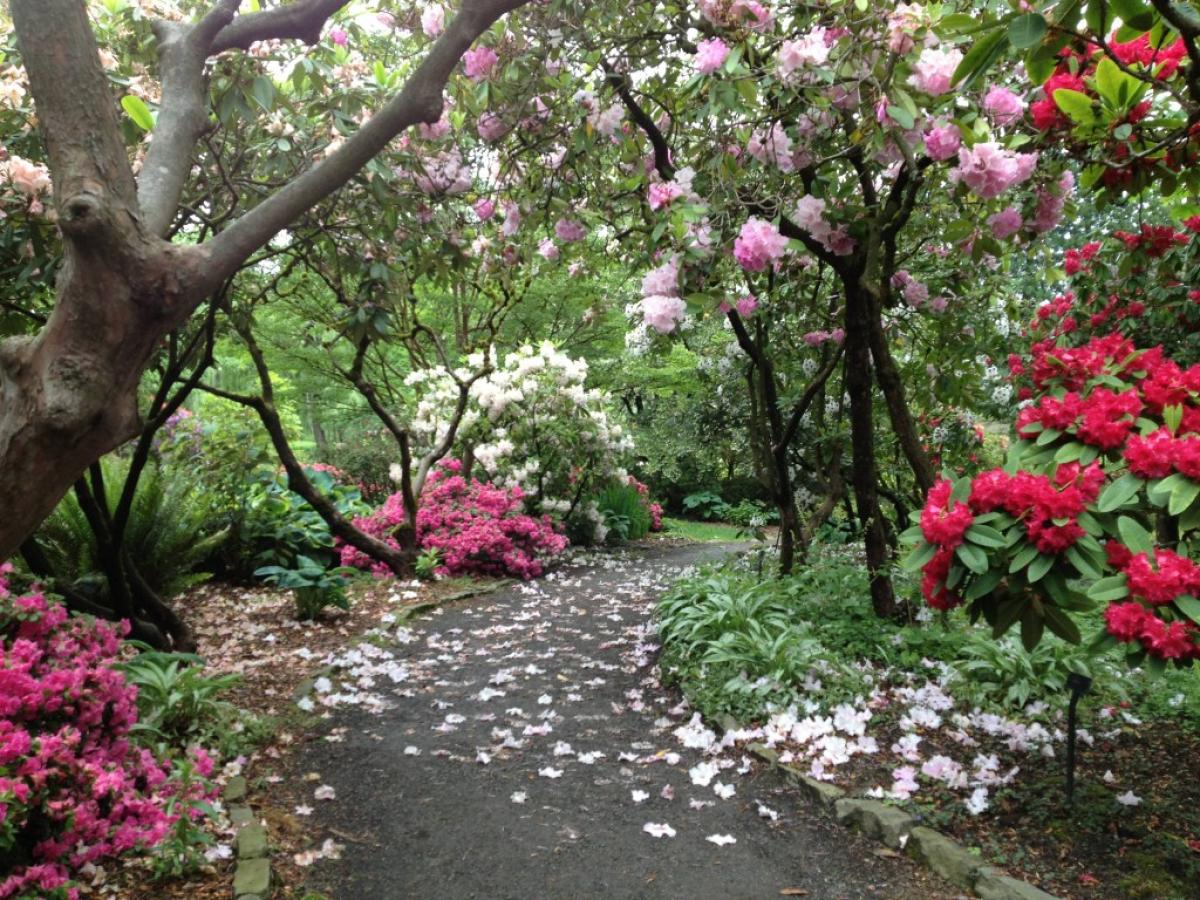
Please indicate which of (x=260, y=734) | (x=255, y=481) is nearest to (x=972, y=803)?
(x=260, y=734)

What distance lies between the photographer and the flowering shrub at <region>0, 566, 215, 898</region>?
200cm

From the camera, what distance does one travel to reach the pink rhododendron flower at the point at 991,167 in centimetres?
257

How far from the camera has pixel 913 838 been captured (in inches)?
108

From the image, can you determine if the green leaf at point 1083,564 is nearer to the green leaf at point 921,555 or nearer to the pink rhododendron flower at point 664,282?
the green leaf at point 921,555

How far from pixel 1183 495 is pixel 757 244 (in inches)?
58.9

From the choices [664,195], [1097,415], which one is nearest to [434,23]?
[664,195]

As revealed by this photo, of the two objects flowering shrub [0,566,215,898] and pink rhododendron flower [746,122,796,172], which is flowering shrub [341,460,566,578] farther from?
pink rhododendron flower [746,122,796,172]

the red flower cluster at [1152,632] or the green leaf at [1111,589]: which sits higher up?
the green leaf at [1111,589]

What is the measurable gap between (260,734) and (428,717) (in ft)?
2.89

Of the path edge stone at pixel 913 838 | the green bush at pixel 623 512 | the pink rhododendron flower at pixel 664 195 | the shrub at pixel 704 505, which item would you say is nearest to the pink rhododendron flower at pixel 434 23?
the pink rhododendron flower at pixel 664 195

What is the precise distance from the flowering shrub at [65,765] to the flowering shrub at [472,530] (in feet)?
15.6

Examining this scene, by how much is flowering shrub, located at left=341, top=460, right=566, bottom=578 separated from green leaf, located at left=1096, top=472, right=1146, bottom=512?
631 cm

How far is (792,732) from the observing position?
11.7ft

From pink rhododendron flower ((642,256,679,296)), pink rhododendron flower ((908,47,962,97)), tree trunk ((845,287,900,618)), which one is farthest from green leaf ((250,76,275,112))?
tree trunk ((845,287,900,618))
